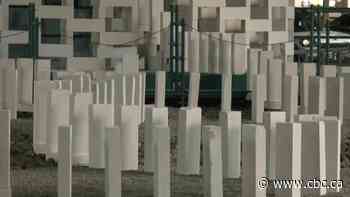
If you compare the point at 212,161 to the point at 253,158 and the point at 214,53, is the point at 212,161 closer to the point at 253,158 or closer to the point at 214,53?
the point at 253,158

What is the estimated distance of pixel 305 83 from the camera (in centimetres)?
1162

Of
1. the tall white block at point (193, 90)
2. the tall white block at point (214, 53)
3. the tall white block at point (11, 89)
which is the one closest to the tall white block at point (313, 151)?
the tall white block at point (193, 90)

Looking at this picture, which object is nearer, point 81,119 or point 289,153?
point 289,153

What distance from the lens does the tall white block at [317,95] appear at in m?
10.7

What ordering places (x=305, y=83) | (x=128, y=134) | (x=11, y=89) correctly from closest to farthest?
1. (x=128, y=134)
2. (x=11, y=89)
3. (x=305, y=83)

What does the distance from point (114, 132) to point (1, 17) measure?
8.42 metres

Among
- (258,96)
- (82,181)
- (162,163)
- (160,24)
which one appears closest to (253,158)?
(162,163)

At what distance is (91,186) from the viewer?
9.09 metres

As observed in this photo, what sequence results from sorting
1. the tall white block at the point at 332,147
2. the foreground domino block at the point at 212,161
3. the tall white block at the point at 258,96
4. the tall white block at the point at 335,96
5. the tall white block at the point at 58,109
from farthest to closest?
the tall white block at the point at 335,96 → the tall white block at the point at 258,96 → the tall white block at the point at 58,109 → the tall white block at the point at 332,147 → the foreground domino block at the point at 212,161

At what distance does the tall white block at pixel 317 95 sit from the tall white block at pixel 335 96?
0.18ft

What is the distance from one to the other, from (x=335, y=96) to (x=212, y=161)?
144 inches

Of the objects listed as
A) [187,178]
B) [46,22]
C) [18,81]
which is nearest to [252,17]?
[46,22]

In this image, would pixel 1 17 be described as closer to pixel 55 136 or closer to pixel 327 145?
pixel 55 136

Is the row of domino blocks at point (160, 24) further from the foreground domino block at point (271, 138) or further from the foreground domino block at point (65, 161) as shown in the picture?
the foreground domino block at point (65, 161)
